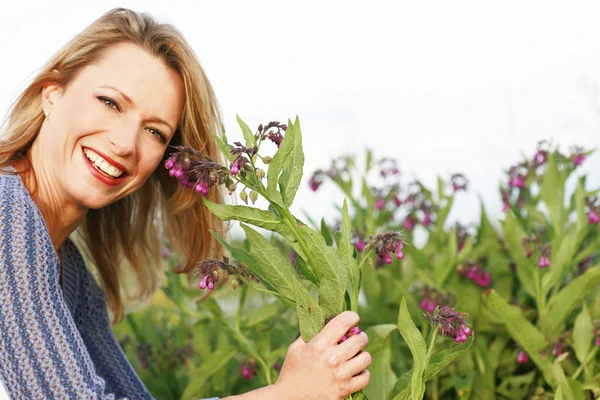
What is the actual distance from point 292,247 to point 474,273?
1512mm

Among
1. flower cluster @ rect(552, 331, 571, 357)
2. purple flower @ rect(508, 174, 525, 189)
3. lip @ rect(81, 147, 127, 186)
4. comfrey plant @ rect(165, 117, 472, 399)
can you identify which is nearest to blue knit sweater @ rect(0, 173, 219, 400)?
lip @ rect(81, 147, 127, 186)

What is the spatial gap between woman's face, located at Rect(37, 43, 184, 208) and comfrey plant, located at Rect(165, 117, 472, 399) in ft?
1.93

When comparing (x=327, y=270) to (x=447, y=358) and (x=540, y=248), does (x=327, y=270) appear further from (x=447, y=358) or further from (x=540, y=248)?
(x=540, y=248)

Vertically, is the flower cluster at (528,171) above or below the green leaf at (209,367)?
above

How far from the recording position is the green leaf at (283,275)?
1547 millimetres

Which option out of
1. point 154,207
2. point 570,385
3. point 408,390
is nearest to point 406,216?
point 154,207

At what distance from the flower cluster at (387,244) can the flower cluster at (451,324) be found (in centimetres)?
15

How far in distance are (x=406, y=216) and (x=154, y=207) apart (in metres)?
1.23

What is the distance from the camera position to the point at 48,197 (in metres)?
2.27

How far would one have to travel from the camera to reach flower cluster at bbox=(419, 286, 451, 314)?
8.99 feet

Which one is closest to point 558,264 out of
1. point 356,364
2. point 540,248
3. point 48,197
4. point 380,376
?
point 540,248

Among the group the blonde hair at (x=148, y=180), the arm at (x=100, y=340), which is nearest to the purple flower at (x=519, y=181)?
the blonde hair at (x=148, y=180)

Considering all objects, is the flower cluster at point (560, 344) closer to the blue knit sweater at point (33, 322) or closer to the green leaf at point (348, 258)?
the green leaf at point (348, 258)

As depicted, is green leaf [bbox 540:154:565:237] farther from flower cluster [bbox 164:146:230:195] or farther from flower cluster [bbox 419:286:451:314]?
flower cluster [bbox 164:146:230:195]
